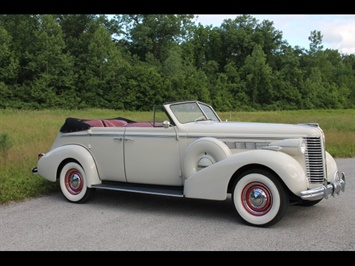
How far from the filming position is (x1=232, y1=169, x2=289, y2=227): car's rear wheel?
519cm

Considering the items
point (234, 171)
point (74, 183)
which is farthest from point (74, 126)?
point (234, 171)

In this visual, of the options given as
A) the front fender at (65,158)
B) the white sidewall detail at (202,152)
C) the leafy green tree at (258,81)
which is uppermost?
the leafy green tree at (258,81)

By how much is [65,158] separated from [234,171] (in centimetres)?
313

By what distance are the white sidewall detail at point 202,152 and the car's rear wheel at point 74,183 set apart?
1.91 metres

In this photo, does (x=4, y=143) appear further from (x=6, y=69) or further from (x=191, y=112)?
(x=6, y=69)

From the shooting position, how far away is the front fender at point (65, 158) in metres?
6.73

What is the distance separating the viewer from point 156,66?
6225cm

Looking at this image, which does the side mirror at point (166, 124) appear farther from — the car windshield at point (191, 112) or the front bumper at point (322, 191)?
the front bumper at point (322, 191)

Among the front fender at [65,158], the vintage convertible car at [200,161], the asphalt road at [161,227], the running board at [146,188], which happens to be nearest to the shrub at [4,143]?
the vintage convertible car at [200,161]

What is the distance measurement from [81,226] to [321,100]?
74.2 m

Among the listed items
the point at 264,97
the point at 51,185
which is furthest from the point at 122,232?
the point at 264,97

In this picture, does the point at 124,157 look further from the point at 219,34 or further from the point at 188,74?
the point at 219,34

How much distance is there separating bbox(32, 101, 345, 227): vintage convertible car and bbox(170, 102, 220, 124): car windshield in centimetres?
2

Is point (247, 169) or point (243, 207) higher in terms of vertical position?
point (247, 169)
